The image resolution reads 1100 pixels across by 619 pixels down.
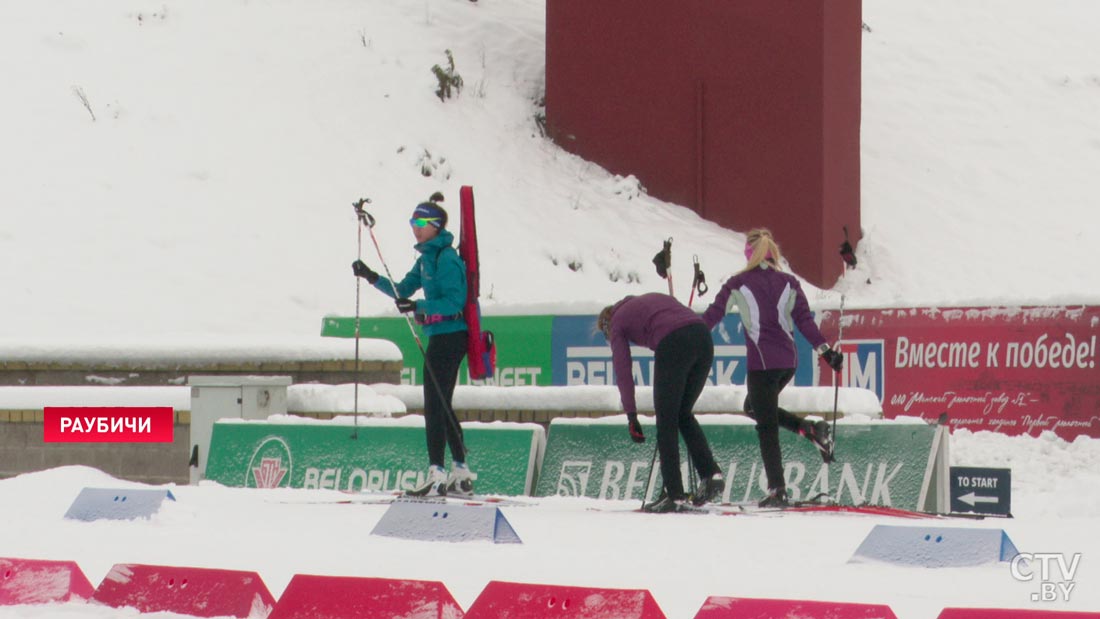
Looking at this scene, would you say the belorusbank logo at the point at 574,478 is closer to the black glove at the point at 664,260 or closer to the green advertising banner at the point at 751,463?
the green advertising banner at the point at 751,463

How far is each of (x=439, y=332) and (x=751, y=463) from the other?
7.25 feet

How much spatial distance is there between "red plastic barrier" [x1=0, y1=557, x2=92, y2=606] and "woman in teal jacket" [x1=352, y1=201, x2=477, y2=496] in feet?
12.6

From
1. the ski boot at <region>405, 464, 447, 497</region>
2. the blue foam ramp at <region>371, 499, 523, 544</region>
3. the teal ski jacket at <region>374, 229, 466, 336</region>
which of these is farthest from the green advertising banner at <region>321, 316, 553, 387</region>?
the blue foam ramp at <region>371, 499, 523, 544</region>

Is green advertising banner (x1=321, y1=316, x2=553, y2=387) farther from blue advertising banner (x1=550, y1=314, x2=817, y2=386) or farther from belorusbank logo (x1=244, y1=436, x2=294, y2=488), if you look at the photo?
belorusbank logo (x1=244, y1=436, x2=294, y2=488)

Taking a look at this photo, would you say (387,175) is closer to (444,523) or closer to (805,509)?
(805,509)

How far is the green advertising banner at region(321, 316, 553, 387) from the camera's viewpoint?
59.4 feet


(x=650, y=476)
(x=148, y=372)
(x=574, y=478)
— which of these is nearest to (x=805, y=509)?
(x=650, y=476)

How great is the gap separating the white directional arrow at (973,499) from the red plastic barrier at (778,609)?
196 inches

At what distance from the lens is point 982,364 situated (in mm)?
16078

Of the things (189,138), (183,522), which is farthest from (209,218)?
(183,522)

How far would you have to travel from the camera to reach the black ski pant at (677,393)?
10758 mm

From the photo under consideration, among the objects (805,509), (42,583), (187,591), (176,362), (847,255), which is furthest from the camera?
(847,255)

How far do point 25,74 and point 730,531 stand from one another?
19.4 metres

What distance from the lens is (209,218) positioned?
80.7ft
